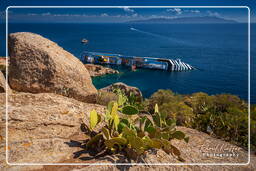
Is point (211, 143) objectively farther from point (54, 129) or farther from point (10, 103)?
point (10, 103)

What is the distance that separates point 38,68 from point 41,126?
187cm

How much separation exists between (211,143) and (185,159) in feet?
2.03

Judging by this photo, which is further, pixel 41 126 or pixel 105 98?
pixel 105 98

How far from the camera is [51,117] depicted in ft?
11.1

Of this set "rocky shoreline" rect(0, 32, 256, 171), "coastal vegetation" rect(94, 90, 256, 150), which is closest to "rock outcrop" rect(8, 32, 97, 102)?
"rocky shoreline" rect(0, 32, 256, 171)

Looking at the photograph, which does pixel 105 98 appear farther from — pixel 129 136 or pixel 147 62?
pixel 129 136

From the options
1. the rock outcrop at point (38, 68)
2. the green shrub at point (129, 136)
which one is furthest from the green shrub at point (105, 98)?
the green shrub at point (129, 136)

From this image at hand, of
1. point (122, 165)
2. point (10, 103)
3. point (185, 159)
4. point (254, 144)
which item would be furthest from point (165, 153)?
point (10, 103)

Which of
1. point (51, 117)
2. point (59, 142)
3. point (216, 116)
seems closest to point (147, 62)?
point (216, 116)

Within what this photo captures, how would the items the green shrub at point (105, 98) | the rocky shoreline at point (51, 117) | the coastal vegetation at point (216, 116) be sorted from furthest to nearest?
the green shrub at point (105, 98) → the coastal vegetation at point (216, 116) → the rocky shoreline at point (51, 117)

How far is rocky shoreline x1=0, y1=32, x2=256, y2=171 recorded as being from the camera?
266cm

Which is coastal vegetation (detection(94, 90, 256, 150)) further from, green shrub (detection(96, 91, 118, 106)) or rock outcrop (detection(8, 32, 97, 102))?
rock outcrop (detection(8, 32, 97, 102))

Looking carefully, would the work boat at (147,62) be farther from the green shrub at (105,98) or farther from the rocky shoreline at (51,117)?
the rocky shoreline at (51,117)

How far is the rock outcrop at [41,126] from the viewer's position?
2684 millimetres
